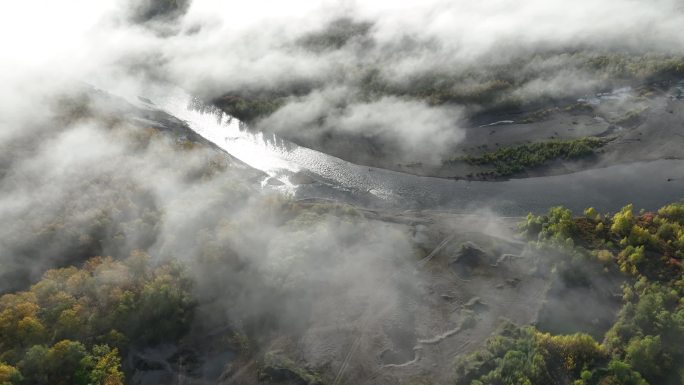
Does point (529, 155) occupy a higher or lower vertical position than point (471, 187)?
higher

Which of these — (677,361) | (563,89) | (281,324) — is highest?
(563,89)

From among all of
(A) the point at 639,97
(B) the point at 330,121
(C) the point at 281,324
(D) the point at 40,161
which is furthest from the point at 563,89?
(D) the point at 40,161

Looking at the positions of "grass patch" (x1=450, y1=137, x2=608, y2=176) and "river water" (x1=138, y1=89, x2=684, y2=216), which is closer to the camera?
"river water" (x1=138, y1=89, x2=684, y2=216)

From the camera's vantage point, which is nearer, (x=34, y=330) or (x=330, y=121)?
(x=34, y=330)

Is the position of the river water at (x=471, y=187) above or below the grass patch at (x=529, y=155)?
below

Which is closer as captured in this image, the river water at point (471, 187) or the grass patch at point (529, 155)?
the river water at point (471, 187)

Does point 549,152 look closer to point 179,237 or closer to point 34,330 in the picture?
point 179,237

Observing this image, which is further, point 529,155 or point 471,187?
point 529,155

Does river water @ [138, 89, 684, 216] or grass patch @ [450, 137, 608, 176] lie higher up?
grass patch @ [450, 137, 608, 176]
